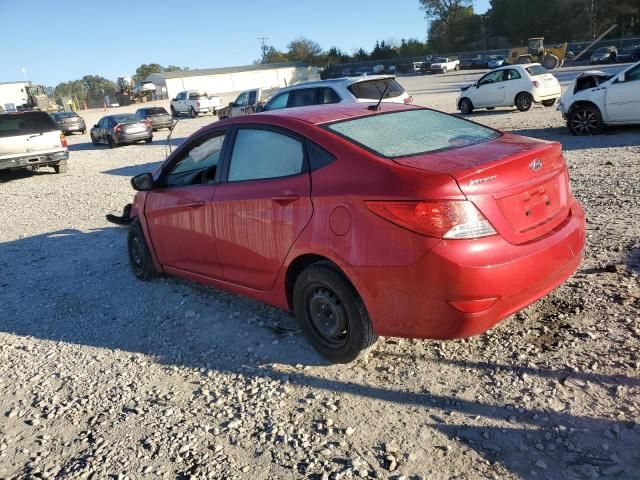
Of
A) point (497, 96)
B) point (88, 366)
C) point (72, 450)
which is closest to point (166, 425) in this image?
point (72, 450)

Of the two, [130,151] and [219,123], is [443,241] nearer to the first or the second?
[219,123]

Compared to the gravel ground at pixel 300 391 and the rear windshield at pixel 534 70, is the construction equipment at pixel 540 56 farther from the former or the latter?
the gravel ground at pixel 300 391

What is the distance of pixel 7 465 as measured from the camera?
9.61ft

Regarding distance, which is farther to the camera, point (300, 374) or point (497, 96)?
point (497, 96)

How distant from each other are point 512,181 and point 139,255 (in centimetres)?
393

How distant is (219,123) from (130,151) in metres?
Answer: 16.9

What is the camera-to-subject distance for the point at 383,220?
9.67 feet

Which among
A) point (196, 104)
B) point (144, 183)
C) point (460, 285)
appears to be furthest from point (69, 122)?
point (460, 285)

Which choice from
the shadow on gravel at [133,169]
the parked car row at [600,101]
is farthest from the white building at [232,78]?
the parked car row at [600,101]

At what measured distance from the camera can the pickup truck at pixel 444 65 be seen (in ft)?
202

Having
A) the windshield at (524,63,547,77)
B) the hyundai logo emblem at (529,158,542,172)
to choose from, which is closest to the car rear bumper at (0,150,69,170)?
the hyundai logo emblem at (529,158,542,172)

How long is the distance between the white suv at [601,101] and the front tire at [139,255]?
10.1 m

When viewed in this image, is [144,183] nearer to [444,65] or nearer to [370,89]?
[370,89]

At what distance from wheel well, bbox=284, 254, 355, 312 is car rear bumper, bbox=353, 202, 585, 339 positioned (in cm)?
26
